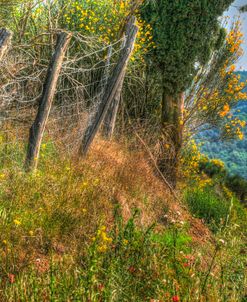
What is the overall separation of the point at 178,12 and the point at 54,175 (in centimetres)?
676

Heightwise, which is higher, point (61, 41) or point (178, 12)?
point (178, 12)

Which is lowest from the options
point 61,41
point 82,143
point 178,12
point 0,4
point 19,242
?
point 19,242

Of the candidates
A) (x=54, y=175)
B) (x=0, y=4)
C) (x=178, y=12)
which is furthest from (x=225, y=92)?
(x=54, y=175)

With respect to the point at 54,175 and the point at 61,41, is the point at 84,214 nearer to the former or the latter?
the point at 54,175

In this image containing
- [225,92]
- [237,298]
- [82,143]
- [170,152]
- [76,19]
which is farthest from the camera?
[225,92]

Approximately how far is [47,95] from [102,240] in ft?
8.14

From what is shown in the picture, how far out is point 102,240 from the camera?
150 inches

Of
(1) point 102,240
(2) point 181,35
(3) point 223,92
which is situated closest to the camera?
(1) point 102,240

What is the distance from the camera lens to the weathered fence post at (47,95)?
18.2 feet

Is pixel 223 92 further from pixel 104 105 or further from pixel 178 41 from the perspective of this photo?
pixel 104 105

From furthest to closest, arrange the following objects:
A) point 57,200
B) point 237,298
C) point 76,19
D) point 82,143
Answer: point 76,19 → point 82,143 → point 57,200 → point 237,298

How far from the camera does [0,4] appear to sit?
1007 centimetres

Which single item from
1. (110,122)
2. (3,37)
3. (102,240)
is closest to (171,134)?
(110,122)

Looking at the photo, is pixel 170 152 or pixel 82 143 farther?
pixel 170 152
